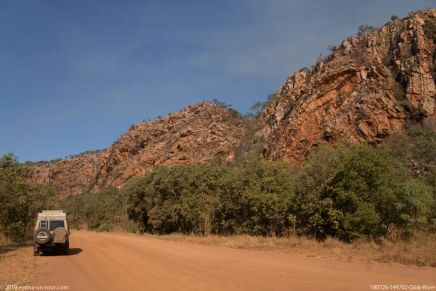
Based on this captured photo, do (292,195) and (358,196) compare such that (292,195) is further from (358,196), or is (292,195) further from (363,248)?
(363,248)

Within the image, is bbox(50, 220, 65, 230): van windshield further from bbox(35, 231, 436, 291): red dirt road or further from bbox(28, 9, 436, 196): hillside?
bbox(28, 9, 436, 196): hillside

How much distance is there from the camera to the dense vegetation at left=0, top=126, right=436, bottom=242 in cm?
2286

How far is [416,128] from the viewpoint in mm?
49250

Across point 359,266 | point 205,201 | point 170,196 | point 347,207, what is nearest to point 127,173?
point 170,196

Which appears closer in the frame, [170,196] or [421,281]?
[421,281]

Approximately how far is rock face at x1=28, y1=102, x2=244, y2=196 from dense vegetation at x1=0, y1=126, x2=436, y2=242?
32.8m

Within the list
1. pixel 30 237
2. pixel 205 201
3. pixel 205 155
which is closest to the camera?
pixel 205 201

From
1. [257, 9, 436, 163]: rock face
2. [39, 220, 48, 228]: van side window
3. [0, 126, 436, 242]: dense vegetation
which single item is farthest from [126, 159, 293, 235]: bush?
[257, 9, 436, 163]: rock face

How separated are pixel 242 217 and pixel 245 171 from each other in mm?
3883

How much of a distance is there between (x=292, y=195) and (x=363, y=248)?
10.5 metres

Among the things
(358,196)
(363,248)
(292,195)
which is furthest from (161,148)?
(363,248)

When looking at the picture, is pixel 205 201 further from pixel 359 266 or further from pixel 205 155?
pixel 205 155

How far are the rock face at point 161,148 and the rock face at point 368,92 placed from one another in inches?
863

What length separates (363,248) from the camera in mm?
19203
